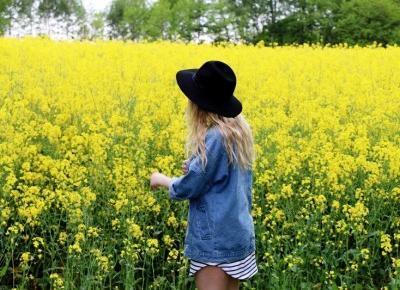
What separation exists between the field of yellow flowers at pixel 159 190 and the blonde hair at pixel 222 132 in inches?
44.2

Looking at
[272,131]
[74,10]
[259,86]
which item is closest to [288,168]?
[272,131]

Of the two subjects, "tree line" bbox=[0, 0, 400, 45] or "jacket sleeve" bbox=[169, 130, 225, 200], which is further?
"tree line" bbox=[0, 0, 400, 45]

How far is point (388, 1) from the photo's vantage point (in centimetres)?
3769

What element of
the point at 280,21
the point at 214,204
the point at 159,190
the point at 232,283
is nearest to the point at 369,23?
the point at 280,21

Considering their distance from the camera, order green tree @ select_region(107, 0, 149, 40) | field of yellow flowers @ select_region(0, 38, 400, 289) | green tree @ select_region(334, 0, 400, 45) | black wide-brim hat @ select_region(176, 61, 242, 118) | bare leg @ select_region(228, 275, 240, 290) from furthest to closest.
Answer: green tree @ select_region(107, 0, 149, 40), green tree @ select_region(334, 0, 400, 45), field of yellow flowers @ select_region(0, 38, 400, 289), bare leg @ select_region(228, 275, 240, 290), black wide-brim hat @ select_region(176, 61, 242, 118)

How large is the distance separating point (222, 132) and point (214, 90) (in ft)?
0.67

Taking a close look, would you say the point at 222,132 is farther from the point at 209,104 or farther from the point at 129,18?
the point at 129,18

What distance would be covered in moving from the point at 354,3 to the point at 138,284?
34835 mm

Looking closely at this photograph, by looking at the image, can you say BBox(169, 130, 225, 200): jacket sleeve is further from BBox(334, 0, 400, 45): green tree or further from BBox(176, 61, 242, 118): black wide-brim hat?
BBox(334, 0, 400, 45): green tree

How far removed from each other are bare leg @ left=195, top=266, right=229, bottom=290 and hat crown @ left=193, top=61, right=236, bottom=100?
84 centimetres

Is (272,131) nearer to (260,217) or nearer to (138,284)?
(260,217)

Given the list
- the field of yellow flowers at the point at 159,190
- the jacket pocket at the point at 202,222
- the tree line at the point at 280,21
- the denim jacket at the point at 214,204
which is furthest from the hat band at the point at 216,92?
the tree line at the point at 280,21

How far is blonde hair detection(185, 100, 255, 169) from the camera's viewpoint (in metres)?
3.42

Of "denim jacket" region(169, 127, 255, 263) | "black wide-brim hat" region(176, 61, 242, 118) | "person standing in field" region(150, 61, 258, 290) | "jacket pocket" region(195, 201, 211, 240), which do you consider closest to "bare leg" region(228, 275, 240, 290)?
"person standing in field" region(150, 61, 258, 290)
